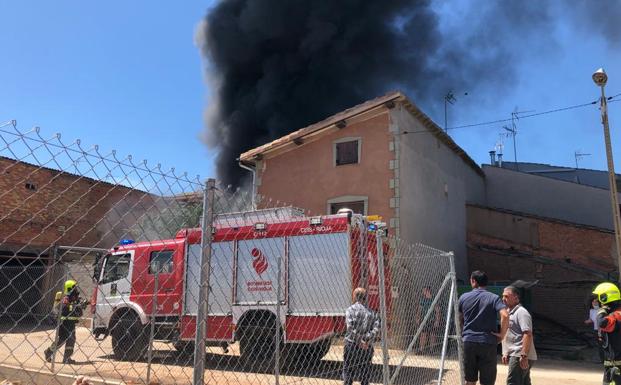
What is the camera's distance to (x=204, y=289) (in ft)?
10.3

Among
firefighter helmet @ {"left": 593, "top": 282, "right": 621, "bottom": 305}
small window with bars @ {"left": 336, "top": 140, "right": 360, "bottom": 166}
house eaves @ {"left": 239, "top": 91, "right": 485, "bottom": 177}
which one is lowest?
firefighter helmet @ {"left": 593, "top": 282, "right": 621, "bottom": 305}

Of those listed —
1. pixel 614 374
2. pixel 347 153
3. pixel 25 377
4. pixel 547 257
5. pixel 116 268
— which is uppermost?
pixel 347 153

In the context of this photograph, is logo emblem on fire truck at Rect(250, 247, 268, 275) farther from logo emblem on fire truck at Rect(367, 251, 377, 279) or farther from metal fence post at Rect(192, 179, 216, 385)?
metal fence post at Rect(192, 179, 216, 385)

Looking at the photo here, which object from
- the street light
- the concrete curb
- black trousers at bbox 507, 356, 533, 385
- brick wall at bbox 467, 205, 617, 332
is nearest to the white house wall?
brick wall at bbox 467, 205, 617, 332

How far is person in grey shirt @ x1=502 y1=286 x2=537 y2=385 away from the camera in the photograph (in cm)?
554

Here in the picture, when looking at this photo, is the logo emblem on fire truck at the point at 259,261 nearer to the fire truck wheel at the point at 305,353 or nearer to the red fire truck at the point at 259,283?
the red fire truck at the point at 259,283

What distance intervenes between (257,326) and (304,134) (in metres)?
9.33

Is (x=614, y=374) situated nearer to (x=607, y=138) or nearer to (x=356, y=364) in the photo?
(x=356, y=364)

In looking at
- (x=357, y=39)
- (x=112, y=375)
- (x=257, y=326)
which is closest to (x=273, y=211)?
(x=257, y=326)

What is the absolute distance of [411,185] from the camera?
53.0 ft

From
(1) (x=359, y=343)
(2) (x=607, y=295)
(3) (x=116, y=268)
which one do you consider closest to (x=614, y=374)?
(2) (x=607, y=295)

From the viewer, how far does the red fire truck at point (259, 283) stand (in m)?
8.91

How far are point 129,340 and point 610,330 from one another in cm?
826

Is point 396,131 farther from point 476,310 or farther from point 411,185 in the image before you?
point 476,310
